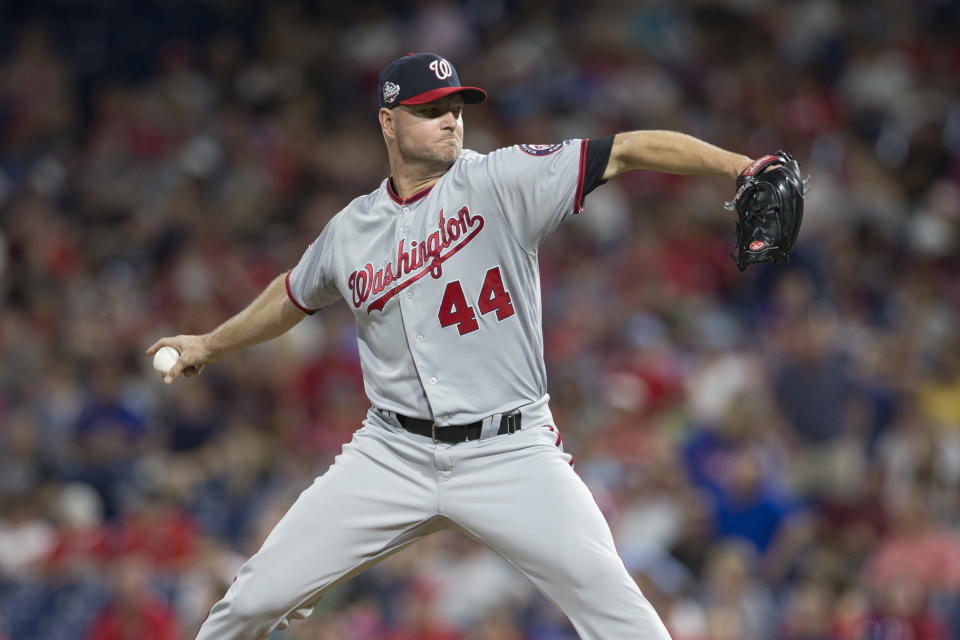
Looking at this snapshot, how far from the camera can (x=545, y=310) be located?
29.7 feet

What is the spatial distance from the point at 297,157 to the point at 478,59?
1.80m

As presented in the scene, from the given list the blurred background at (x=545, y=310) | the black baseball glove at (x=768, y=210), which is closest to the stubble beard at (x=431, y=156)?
the black baseball glove at (x=768, y=210)

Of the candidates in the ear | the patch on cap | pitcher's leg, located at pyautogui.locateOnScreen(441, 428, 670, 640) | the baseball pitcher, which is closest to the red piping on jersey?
the baseball pitcher

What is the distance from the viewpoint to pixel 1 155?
37.0 ft

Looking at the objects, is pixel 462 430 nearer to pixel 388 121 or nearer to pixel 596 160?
pixel 596 160

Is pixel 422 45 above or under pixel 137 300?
above

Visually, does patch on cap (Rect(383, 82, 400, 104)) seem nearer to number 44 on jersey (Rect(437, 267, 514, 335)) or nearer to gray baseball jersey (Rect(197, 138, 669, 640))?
gray baseball jersey (Rect(197, 138, 669, 640))

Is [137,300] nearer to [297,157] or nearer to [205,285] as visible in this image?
[205,285]

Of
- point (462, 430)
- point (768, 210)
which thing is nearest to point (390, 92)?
point (462, 430)

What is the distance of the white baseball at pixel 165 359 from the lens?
425 cm

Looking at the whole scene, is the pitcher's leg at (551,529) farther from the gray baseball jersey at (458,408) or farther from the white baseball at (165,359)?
the white baseball at (165,359)

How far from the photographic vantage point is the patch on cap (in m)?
3.98

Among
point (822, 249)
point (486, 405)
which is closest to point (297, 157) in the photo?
point (822, 249)

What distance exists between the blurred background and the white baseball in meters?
2.57
